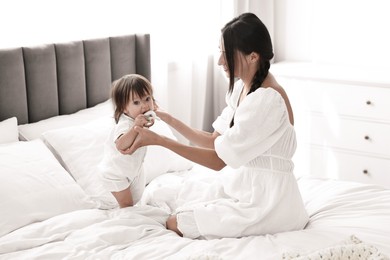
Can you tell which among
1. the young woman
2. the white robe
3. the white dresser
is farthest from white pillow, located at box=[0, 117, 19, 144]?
the white dresser

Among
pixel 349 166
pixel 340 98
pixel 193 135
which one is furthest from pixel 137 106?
pixel 349 166

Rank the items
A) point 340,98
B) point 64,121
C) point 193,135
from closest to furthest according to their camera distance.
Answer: point 193,135, point 64,121, point 340,98

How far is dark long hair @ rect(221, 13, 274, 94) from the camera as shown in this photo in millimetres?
2203

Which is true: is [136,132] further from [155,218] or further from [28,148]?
[28,148]

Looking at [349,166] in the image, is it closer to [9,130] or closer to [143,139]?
[143,139]

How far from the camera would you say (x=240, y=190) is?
230 cm

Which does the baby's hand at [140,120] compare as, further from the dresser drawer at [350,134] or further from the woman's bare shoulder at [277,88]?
the dresser drawer at [350,134]

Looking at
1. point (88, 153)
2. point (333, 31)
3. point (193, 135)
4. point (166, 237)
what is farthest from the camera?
point (333, 31)

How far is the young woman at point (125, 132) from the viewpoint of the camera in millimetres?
2328

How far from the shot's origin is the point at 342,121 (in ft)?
12.7

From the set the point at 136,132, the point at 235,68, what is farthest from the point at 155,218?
the point at 235,68

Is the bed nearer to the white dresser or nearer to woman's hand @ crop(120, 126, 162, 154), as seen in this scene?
woman's hand @ crop(120, 126, 162, 154)

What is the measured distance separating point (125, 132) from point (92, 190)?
420mm

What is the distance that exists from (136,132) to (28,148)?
566 mm
